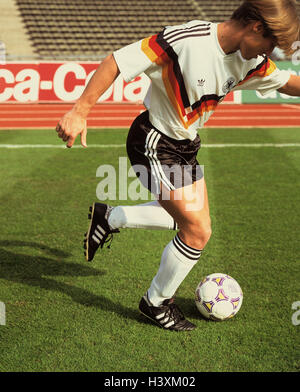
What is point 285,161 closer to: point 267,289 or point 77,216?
point 77,216

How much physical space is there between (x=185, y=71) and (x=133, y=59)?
307mm

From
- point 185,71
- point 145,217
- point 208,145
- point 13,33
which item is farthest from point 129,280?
point 13,33

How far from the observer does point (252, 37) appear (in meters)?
2.55

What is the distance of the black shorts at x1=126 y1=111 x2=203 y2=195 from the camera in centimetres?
297

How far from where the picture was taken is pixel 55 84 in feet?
44.8

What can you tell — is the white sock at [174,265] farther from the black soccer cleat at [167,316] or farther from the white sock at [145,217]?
the white sock at [145,217]

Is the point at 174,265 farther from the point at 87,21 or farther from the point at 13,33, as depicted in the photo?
the point at 87,21

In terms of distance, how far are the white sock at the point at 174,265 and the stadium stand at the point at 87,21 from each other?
18.6m

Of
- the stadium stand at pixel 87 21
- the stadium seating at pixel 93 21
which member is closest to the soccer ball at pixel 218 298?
the stadium stand at pixel 87 21

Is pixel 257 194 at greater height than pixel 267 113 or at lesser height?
greater

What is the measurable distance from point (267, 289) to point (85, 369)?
1.57 meters

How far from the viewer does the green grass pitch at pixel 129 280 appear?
2822 mm
